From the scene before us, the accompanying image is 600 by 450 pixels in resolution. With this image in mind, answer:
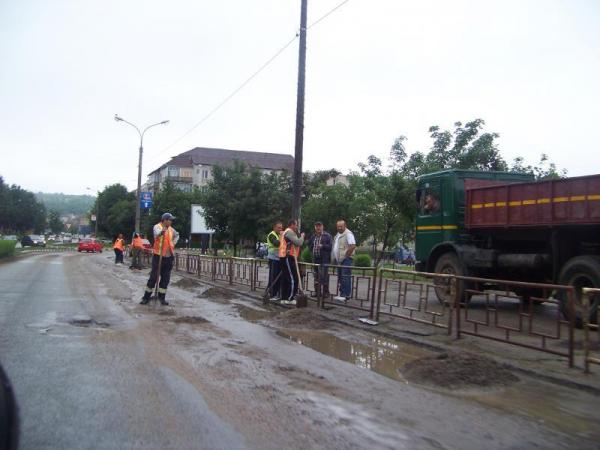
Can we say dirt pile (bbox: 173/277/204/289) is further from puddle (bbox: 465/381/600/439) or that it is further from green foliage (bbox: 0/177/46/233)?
green foliage (bbox: 0/177/46/233)

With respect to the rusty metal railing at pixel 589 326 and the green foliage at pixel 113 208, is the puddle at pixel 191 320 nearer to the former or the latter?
the rusty metal railing at pixel 589 326

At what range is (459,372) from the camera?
5.76 meters

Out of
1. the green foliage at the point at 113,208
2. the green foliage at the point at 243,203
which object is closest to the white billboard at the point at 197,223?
the green foliage at the point at 243,203

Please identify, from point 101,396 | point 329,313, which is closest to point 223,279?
point 329,313

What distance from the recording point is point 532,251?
403 inches

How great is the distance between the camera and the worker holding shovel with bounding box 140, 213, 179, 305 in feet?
36.8

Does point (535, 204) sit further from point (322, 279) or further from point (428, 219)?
point (322, 279)

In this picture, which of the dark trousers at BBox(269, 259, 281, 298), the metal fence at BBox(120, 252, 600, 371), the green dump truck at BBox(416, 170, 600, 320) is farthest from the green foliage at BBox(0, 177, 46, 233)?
the metal fence at BBox(120, 252, 600, 371)

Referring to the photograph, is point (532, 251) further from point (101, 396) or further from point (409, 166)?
point (409, 166)

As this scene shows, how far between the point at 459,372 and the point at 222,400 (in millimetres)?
2613

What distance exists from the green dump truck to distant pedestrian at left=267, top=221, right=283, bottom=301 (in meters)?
3.38

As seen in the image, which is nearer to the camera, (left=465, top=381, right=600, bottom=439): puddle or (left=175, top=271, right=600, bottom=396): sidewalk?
(left=465, top=381, right=600, bottom=439): puddle

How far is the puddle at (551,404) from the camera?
4414 mm

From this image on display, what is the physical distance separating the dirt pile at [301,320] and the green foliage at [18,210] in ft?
278
